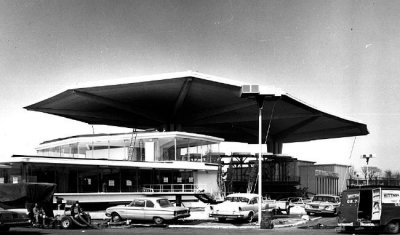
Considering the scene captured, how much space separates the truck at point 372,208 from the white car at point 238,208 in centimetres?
676

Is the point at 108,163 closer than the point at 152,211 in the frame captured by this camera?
No

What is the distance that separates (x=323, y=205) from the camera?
33062mm

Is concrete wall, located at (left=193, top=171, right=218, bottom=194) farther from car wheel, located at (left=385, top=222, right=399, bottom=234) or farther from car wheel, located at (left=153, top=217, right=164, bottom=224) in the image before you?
car wheel, located at (left=385, top=222, right=399, bottom=234)

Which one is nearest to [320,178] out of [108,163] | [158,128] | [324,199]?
[158,128]

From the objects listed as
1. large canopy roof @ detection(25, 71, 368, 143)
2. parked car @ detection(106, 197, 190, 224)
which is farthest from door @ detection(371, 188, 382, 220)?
large canopy roof @ detection(25, 71, 368, 143)

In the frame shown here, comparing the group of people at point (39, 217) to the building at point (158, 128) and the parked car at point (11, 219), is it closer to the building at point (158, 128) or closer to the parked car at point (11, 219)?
the parked car at point (11, 219)

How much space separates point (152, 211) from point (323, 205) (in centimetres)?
1322

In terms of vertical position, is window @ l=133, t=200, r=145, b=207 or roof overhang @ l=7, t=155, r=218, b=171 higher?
roof overhang @ l=7, t=155, r=218, b=171

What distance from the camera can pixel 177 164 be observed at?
141 ft

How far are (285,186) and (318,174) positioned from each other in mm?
9643

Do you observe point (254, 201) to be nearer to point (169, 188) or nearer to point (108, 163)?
point (108, 163)

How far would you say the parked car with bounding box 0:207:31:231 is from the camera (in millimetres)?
18516

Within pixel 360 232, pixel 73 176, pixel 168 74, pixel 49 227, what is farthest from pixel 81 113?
pixel 360 232

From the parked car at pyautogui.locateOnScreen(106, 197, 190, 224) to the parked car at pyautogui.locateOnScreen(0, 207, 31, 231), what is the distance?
6829 mm
